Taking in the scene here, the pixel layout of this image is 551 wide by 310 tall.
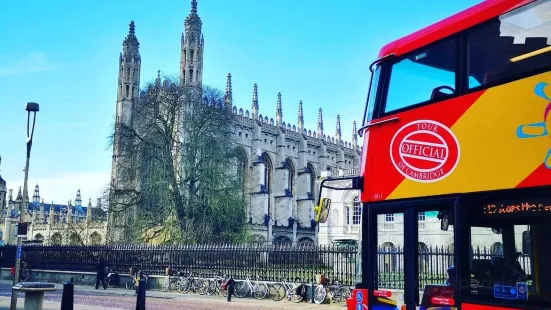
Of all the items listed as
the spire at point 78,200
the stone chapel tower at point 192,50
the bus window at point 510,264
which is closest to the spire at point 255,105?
the stone chapel tower at point 192,50

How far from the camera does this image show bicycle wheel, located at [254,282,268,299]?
20.0 metres

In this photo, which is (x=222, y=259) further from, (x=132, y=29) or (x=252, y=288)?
(x=132, y=29)

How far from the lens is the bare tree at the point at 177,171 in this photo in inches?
1206

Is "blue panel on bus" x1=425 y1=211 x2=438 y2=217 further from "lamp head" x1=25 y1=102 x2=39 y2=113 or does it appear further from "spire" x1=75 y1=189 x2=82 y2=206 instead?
"spire" x1=75 y1=189 x2=82 y2=206

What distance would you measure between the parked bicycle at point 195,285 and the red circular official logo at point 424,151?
Result: 57.5ft

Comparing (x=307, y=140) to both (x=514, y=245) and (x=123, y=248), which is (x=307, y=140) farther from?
(x=514, y=245)

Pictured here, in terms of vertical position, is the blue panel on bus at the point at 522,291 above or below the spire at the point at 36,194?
below

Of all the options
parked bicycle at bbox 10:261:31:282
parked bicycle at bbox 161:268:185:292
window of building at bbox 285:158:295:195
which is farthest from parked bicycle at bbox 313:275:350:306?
window of building at bbox 285:158:295:195

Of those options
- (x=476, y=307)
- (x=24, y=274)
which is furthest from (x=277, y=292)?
(x=24, y=274)

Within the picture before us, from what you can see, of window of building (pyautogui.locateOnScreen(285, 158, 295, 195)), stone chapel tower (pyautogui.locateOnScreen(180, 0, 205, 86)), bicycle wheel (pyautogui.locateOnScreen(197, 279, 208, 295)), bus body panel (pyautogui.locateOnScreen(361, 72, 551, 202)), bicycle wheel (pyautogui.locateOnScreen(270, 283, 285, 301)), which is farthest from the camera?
window of building (pyautogui.locateOnScreen(285, 158, 295, 195))

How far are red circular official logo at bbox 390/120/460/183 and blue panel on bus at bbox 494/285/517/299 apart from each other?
121 cm

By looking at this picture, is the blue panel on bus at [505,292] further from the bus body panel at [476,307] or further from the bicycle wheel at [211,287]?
the bicycle wheel at [211,287]

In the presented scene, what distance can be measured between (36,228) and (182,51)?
4609cm

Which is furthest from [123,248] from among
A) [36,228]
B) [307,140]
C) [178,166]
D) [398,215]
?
[36,228]
